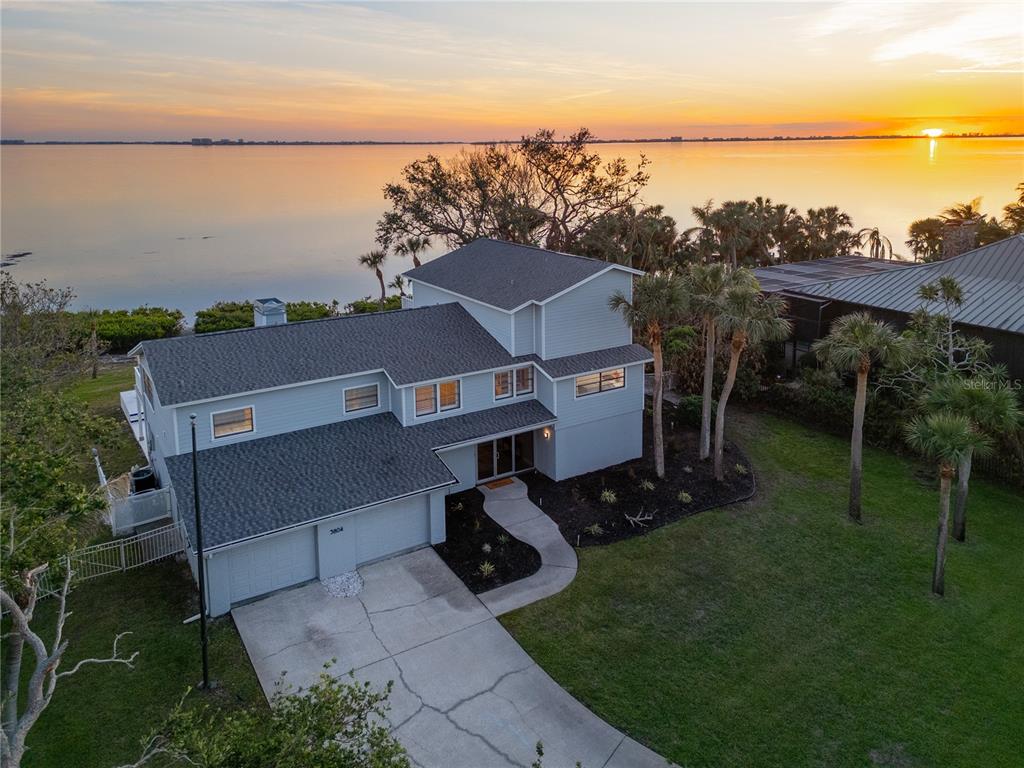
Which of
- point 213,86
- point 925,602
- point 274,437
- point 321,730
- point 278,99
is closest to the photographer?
point 321,730

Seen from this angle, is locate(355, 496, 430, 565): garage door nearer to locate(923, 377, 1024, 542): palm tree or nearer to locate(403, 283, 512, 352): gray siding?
locate(403, 283, 512, 352): gray siding

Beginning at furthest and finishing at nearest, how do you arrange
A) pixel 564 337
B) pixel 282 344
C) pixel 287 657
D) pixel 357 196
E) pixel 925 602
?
pixel 357 196 → pixel 564 337 → pixel 282 344 → pixel 925 602 → pixel 287 657

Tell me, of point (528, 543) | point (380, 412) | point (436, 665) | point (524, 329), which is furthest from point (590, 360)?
point (436, 665)

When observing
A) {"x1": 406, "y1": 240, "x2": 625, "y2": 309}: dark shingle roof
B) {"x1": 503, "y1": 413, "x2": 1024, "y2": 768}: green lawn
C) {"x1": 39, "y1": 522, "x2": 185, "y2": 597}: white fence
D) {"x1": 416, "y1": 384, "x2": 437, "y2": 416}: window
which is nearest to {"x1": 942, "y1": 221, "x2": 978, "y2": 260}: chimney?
{"x1": 503, "y1": 413, "x2": 1024, "y2": 768}: green lawn

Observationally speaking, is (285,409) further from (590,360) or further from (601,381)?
(601,381)

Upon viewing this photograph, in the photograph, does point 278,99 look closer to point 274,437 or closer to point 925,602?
point 274,437

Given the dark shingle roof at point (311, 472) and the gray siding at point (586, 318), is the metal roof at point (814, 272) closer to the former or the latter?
the gray siding at point (586, 318)

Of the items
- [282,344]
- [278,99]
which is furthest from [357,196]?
[282,344]
